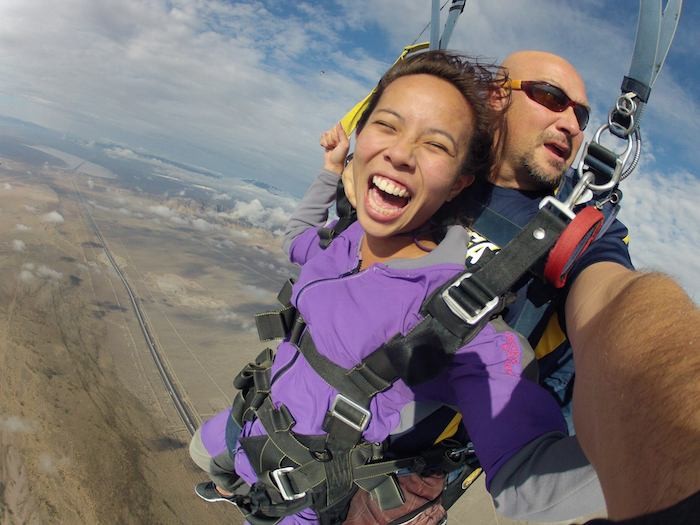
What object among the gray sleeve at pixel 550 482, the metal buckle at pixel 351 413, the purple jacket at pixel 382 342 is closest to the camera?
the gray sleeve at pixel 550 482

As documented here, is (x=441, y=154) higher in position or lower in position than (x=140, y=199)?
higher

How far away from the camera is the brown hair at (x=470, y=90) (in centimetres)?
204

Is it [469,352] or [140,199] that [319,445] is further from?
[140,199]

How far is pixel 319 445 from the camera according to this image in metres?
2.12

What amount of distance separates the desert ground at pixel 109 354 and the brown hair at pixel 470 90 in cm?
4480

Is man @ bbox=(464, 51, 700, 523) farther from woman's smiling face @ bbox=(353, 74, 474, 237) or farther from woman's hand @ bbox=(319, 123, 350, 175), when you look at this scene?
woman's hand @ bbox=(319, 123, 350, 175)

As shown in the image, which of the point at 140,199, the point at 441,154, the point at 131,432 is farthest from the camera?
the point at 140,199

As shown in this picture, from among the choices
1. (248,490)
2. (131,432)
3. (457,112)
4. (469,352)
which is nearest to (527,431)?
(469,352)

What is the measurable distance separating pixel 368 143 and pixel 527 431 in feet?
4.98

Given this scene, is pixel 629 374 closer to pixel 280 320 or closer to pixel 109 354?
pixel 280 320

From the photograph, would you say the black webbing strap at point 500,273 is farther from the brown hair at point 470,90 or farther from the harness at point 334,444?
the brown hair at point 470,90

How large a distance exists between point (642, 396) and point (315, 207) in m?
2.61

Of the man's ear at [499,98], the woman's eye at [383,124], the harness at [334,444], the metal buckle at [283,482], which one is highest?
the man's ear at [499,98]

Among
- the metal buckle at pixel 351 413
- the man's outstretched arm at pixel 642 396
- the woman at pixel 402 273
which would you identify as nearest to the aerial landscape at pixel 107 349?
the woman at pixel 402 273
